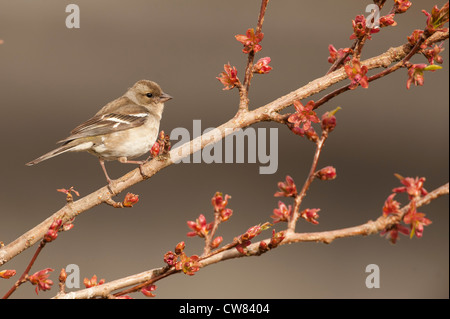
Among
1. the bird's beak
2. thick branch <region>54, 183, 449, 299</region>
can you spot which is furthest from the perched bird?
thick branch <region>54, 183, 449, 299</region>

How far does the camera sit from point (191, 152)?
182 centimetres

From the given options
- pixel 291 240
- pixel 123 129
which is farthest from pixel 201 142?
pixel 123 129

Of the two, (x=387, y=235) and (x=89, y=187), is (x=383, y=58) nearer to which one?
(x=387, y=235)

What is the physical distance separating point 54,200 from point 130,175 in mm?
2626

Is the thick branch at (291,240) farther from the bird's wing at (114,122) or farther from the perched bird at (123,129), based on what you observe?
the bird's wing at (114,122)

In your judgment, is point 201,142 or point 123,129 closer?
point 201,142

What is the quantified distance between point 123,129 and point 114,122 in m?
0.11

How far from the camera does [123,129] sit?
3.47 m

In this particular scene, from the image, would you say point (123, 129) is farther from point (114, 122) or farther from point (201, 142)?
point (201, 142)

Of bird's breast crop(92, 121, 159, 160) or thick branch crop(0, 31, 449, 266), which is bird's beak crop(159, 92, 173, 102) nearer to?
bird's breast crop(92, 121, 159, 160)

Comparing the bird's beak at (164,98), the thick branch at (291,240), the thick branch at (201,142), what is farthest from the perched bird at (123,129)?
the thick branch at (291,240)

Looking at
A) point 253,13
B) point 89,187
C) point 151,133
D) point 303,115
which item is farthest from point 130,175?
point 253,13

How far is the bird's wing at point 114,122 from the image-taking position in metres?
3.26

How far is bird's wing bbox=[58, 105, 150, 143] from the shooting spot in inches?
128
